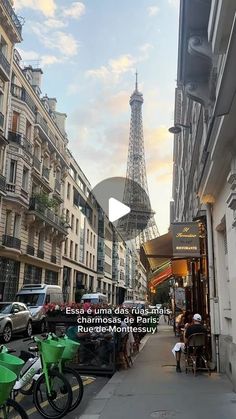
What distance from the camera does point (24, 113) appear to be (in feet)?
115

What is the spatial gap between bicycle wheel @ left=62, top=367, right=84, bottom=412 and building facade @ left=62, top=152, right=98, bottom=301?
4174 cm

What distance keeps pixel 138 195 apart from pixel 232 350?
61269 mm

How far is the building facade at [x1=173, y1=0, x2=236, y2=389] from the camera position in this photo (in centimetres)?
668

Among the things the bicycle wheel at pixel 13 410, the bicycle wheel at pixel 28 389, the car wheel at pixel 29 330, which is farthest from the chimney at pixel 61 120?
the bicycle wheel at pixel 13 410

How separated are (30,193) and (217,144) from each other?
30.1 m

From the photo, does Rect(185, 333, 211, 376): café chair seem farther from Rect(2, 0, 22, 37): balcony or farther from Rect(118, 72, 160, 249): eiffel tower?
Rect(118, 72, 160, 249): eiffel tower

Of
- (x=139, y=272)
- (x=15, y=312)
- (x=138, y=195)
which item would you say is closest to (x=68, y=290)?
(x=138, y=195)

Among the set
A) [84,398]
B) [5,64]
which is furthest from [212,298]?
[5,64]

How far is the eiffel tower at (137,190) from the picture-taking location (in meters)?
63.6

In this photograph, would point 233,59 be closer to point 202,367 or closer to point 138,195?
point 202,367

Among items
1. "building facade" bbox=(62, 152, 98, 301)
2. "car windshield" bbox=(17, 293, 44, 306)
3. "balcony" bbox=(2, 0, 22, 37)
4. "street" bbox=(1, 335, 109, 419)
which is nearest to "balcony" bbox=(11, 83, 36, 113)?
"balcony" bbox=(2, 0, 22, 37)

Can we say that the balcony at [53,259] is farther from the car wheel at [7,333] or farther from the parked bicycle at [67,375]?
the parked bicycle at [67,375]

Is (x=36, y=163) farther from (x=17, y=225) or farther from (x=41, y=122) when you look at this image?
(x=17, y=225)

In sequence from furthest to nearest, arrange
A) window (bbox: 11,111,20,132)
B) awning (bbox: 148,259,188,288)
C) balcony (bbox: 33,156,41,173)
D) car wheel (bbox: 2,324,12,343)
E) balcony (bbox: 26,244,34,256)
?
1. balcony (bbox: 33,156,41,173)
2. balcony (bbox: 26,244,34,256)
3. window (bbox: 11,111,20,132)
4. awning (bbox: 148,259,188,288)
5. car wheel (bbox: 2,324,12,343)
